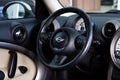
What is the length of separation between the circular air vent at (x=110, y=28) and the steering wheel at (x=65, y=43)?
6.0 inches

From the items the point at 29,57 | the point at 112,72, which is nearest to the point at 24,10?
the point at 29,57

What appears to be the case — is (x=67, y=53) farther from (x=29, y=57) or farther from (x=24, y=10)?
→ (x=24, y=10)

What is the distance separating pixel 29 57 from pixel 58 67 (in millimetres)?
508

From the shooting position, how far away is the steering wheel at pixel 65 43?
168 cm

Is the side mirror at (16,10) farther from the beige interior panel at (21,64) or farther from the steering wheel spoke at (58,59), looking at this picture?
the steering wheel spoke at (58,59)

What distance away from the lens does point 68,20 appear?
2.16 meters

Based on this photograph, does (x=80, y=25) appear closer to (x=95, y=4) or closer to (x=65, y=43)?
(x=65, y=43)

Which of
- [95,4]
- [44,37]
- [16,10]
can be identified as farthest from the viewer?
[95,4]

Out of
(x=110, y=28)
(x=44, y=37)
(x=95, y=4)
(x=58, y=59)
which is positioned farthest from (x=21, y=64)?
(x=95, y=4)

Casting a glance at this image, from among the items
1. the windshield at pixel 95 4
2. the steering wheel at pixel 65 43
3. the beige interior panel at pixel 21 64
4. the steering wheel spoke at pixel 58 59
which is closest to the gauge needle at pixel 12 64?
the beige interior panel at pixel 21 64

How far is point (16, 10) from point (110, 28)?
0.85 metres

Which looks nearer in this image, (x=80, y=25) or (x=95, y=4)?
(x=80, y=25)

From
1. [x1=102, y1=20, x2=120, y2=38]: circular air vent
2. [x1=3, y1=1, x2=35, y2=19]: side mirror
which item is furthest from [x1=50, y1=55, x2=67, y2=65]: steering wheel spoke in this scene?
[x1=3, y1=1, x2=35, y2=19]: side mirror

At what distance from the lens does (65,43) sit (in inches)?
71.6
